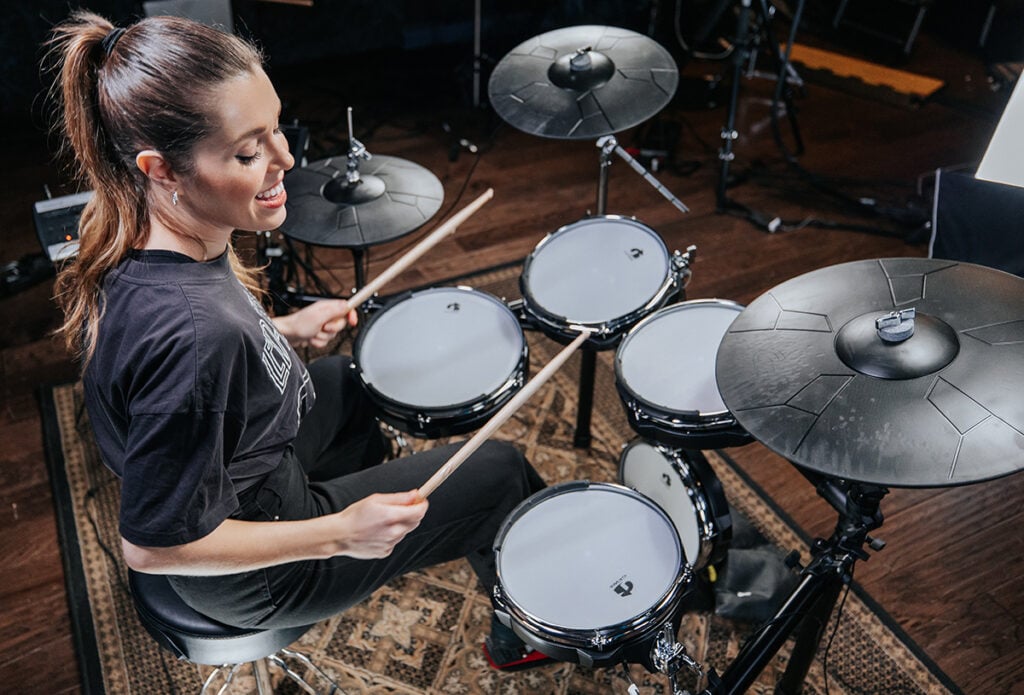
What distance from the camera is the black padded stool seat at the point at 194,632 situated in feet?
4.42

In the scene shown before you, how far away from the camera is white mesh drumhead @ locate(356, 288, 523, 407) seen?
5.71 feet

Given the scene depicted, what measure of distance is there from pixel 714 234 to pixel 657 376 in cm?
161

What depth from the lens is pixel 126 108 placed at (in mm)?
1181

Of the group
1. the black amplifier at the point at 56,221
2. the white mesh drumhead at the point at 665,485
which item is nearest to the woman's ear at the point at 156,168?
the white mesh drumhead at the point at 665,485

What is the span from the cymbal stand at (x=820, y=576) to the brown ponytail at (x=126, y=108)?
1.06m

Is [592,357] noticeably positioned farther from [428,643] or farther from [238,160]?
[238,160]

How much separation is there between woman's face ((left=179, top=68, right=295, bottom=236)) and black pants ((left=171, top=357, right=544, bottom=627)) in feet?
1.38

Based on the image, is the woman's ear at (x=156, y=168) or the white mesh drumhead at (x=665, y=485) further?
the white mesh drumhead at (x=665, y=485)

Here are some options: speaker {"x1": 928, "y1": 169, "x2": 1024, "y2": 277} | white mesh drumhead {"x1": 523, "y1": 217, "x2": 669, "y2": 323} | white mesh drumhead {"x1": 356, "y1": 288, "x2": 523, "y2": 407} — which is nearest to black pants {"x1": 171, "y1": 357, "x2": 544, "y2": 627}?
white mesh drumhead {"x1": 356, "y1": 288, "x2": 523, "y2": 407}

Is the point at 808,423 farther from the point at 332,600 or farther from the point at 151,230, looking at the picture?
the point at 151,230

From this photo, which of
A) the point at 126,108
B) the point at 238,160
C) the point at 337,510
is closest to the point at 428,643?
the point at 337,510

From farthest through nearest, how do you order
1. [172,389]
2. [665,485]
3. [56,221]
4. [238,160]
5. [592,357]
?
[56,221] → [592,357] → [665,485] → [238,160] → [172,389]

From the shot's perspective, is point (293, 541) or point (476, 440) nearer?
point (293, 541)

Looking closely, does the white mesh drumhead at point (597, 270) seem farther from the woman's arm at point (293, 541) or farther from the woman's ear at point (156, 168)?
the woman's ear at point (156, 168)
